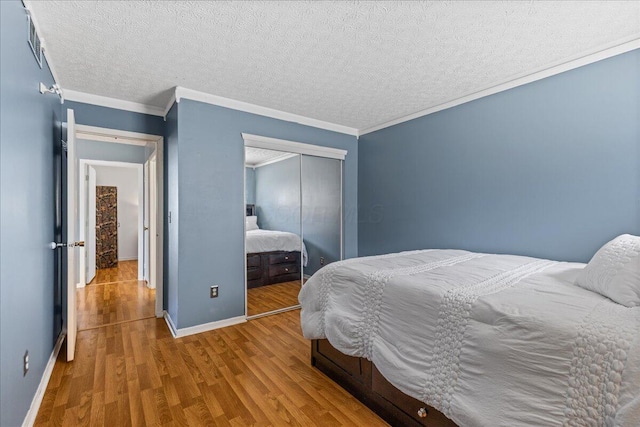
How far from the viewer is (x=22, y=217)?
1.59m

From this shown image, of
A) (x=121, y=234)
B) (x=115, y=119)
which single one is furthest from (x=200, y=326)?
(x=121, y=234)

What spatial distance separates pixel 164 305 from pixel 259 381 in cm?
193

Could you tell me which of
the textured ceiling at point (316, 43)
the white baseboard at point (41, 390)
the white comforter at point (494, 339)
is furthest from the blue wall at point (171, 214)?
the white comforter at point (494, 339)

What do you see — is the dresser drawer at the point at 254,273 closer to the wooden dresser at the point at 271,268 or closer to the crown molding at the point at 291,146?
the wooden dresser at the point at 271,268

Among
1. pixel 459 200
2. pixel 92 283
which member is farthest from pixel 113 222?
pixel 459 200

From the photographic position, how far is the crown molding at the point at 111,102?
2.91m

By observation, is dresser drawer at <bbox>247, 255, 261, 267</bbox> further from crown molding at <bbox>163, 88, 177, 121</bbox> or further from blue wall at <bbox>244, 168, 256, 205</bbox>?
crown molding at <bbox>163, 88, 177, 121</bbox>

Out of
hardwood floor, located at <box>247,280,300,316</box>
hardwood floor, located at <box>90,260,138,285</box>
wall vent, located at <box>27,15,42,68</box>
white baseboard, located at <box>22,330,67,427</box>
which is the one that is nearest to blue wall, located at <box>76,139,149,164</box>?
hardwood floor, located at <box>90,260,138,285</box>

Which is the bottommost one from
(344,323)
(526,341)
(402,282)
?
(344,323)

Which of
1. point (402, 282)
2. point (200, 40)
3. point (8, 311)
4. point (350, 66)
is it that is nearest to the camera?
point (8, 311)

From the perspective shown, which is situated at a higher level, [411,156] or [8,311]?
[411,156]

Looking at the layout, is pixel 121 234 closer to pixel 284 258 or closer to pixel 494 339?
pixel 284 258

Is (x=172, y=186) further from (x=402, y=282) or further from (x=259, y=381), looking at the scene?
(x=402, y=282)

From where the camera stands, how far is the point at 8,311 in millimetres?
1381
